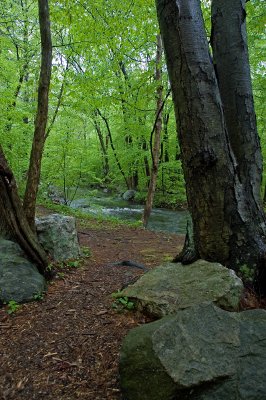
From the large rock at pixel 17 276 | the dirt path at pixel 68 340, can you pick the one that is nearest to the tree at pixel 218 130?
the dirt path at pixel 68 340

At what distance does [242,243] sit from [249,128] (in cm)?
111

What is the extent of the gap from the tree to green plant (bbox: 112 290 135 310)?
2.89 ft

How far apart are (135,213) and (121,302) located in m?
11.4

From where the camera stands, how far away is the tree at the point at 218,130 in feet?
8.79

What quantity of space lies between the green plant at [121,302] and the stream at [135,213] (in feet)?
25.4

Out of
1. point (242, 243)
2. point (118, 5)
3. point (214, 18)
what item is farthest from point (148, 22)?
point (242, 243)

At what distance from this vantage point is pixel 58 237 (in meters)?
4.57

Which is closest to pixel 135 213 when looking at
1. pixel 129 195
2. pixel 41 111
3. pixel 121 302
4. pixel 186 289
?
pixel 129 195

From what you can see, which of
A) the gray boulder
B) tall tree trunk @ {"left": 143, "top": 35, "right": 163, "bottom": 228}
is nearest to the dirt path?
tall tree trunk @ {"left": 143, "top": 35, "right": 163, "bottom": 228}

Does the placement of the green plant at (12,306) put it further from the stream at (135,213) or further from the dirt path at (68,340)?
the stream at (135,213)

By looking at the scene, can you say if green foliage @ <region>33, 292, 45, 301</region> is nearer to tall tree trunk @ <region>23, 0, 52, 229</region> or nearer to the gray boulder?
tall tree trunk @ <region>23, 0, 52, 229</region>

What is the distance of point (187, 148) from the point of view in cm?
277

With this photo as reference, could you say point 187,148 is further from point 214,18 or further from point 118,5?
point 118,5

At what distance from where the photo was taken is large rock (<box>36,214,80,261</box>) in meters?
4.49
